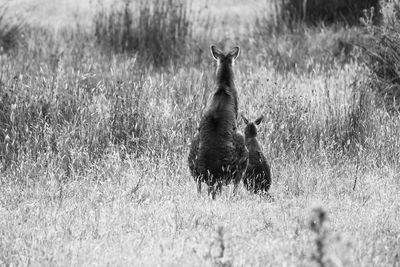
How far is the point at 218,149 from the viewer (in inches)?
224

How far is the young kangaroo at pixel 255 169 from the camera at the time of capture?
6.07m

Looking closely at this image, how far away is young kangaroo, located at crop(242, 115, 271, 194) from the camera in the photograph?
607 centimetres

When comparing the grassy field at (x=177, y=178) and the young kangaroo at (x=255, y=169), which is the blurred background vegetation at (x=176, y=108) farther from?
the young kangaroo at (x=255, y=169)

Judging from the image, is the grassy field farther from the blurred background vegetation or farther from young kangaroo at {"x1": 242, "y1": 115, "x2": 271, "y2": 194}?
young kangaroo at {"x1": 242, "y1": 115, "x2": 271, "y2": 194}

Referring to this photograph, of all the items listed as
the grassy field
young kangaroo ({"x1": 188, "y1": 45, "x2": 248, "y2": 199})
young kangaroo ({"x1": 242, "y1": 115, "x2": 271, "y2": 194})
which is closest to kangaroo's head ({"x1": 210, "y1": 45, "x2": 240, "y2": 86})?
young kangaroo ({"x1": 188, "y1": 45, "x2": 248, "y2": 199})

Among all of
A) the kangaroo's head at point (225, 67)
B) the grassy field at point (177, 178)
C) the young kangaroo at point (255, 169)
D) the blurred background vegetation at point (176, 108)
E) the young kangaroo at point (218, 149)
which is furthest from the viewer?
the blurred background vegetation at point (176, 108)

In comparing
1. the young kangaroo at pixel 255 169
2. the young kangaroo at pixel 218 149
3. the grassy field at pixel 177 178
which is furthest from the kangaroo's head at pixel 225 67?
the grassy field at pixel 177 178

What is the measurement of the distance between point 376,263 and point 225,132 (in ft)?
6.38

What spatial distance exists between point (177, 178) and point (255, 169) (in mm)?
705

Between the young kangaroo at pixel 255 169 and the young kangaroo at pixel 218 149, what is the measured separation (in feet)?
0.78

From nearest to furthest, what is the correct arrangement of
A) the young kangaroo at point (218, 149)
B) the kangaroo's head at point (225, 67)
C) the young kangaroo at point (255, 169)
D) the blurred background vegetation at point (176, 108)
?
1. the young kangaroo at point (218, 149)
2. the young kangaroo at point (255, 169)
3. the kangaroo's head at point (225, 67)
4. the blurred background vegetation at point (176, 108)

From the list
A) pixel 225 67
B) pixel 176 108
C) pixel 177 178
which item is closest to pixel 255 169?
pixel 177 178

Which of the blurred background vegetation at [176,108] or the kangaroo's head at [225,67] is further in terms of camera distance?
the blurred background vegetation at [176,108]

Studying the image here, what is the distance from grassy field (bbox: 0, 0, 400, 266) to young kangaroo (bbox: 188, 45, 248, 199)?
0.18 m
